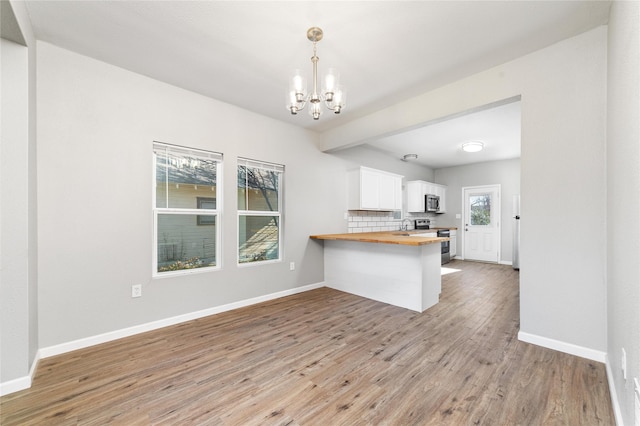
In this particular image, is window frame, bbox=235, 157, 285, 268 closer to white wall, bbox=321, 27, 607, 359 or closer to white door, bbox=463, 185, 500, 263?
white wall, bbox=321, 27, 607, 359

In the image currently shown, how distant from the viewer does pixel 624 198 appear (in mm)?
1426

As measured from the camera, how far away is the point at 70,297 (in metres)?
2.38

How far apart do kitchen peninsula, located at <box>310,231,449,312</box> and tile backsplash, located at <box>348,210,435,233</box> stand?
0.97 metres

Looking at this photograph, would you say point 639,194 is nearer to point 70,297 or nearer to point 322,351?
point 322,351

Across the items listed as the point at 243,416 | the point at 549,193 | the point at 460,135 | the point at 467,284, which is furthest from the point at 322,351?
the point at 460,135

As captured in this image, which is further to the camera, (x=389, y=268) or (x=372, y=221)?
(x=372, y=221)

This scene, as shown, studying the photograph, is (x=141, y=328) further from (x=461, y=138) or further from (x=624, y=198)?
(x=461, y=138)

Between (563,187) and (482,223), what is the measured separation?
17.2 feet

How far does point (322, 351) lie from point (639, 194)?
2244 millimetres

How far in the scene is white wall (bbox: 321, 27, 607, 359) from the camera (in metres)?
2.12

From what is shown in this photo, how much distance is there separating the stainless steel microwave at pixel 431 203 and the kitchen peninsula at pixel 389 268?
3285 mm

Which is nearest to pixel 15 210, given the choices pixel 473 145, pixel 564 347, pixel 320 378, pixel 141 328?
pixel 141 328

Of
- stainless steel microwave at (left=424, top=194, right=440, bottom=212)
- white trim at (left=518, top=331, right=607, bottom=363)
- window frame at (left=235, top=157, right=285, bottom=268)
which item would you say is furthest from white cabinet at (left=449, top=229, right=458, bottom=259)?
window frame at (left=235, top=157, right=285, bottom=268)

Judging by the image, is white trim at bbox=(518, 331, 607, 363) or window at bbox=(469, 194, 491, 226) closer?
white trim at bbox=(518, 331, 607, 363)
